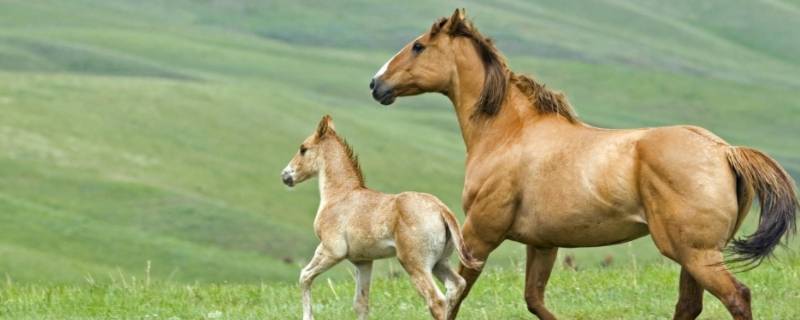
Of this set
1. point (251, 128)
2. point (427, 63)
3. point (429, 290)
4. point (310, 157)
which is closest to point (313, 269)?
point (429, 290)

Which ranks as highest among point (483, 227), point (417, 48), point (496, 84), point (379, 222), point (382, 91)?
point (417, 48)

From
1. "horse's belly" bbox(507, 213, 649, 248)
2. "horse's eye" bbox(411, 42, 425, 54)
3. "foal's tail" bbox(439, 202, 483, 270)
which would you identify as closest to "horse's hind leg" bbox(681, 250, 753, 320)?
"horse's belly" bbox(507, 213, 649, 248)

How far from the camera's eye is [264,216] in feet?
257

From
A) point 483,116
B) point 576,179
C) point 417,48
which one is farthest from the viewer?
point 417,48

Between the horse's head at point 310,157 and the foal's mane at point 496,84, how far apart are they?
1.23 metres

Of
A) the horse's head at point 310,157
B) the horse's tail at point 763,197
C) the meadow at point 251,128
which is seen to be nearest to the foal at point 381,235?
the horse's head at point 310,157

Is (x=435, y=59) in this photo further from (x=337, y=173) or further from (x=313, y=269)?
(x=313, y=269)

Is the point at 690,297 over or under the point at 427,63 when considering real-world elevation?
under

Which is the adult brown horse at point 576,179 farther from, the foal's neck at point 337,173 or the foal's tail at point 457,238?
the foal's neck at point 337,173

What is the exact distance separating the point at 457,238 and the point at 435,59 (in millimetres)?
2089

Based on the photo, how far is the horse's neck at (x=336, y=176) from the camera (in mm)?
11914

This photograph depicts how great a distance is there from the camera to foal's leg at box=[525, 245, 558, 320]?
11656 millimetres

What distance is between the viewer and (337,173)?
39.7 feet

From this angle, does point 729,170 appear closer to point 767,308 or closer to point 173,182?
point 767,308
